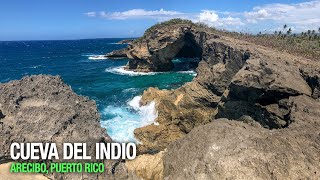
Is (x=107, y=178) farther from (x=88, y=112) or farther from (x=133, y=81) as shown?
(x=133, y=81)

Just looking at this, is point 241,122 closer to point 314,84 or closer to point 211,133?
point 211,133

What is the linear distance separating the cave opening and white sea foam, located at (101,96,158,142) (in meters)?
32.5

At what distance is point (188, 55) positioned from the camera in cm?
9144

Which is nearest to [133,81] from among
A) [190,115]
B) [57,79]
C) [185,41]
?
[185,41]

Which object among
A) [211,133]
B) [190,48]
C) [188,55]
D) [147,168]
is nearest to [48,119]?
[147,168]

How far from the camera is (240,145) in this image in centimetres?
1228

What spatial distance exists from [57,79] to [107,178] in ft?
24.2

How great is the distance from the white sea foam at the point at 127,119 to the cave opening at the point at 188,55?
107 feet

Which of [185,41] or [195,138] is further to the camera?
[185,41]

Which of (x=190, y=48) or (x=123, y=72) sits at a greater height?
(x=190, y=48)

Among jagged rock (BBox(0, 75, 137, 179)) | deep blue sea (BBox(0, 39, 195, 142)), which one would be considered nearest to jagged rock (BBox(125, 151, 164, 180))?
jagged rock (BBox(0, 75, 137, 179))

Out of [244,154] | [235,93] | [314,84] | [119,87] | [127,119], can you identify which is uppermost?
[314,84]

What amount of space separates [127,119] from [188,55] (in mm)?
55285

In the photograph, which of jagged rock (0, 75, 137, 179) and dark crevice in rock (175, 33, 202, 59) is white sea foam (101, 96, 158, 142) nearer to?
jagged rock (0, 75, 137, 179)
